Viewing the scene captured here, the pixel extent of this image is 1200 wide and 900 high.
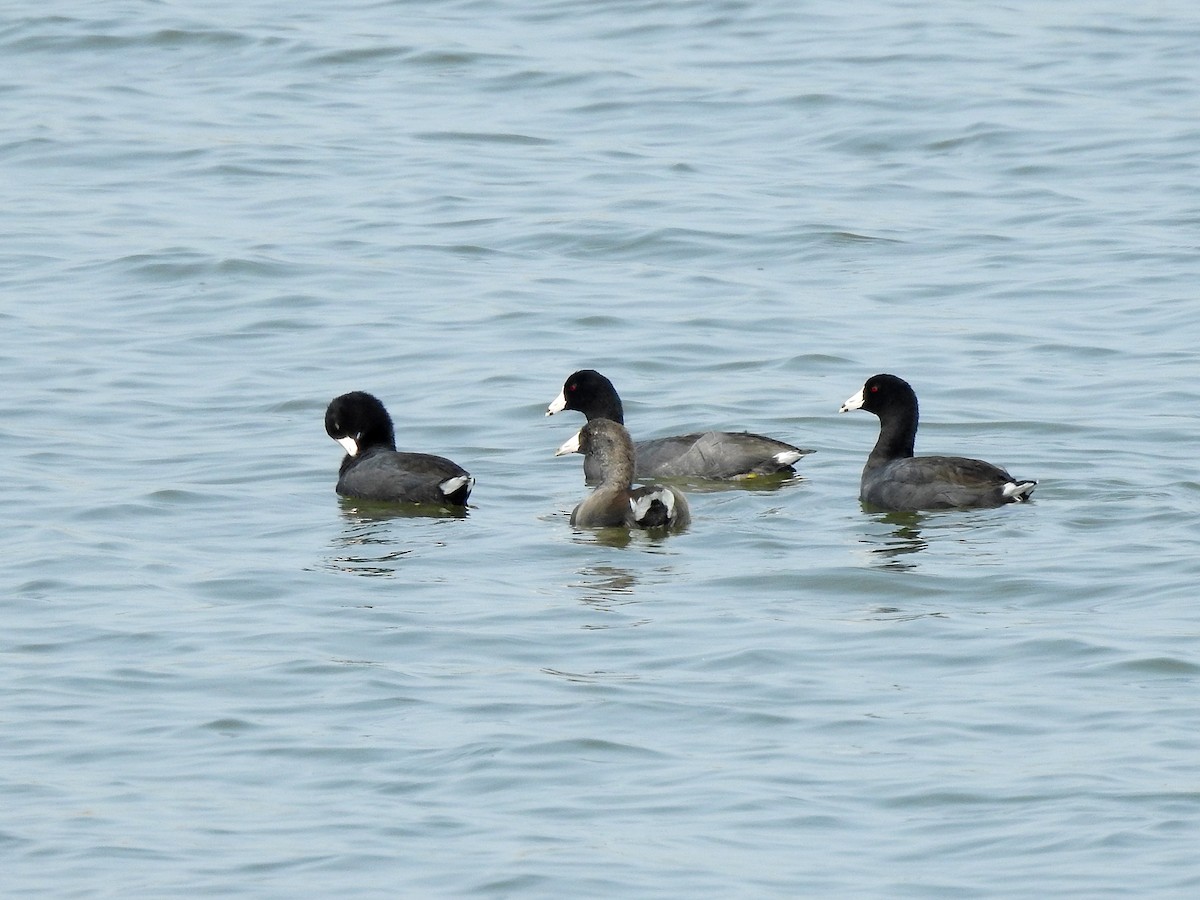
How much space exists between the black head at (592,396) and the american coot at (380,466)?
1.27 m

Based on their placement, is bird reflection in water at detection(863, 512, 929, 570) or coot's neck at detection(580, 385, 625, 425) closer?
bird reflection in water at detection(863, 512, 929, 570)

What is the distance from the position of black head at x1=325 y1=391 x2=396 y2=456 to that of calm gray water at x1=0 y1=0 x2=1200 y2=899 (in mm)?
344

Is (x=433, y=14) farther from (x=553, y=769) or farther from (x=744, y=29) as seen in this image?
(x=553, y=769)

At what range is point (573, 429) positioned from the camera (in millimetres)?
15992

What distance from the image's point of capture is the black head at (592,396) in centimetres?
1487

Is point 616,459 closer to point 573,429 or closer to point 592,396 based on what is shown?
point 592,396

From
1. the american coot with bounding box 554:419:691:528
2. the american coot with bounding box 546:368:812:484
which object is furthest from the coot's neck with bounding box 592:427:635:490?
the american coot with bounding box 546:368:812:484

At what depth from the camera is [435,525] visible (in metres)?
12.9

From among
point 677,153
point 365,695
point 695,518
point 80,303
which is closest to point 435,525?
point 695,518

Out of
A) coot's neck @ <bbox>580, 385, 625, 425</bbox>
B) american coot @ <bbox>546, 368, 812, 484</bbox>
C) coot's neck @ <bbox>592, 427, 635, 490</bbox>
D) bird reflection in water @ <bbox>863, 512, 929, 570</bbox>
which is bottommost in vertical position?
bird reflection in water @ <bbox>863, 512, 929, 570</bbox>

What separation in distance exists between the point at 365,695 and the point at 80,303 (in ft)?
31.7

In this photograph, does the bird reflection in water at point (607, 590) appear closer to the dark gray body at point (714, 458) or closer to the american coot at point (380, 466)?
the american coot at point (380, 466)

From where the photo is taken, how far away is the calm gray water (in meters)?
8.23

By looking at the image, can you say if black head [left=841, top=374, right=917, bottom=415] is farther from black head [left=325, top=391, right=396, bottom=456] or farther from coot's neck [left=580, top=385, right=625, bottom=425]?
black head [left=325, top=391, right=396, bottom=456]
